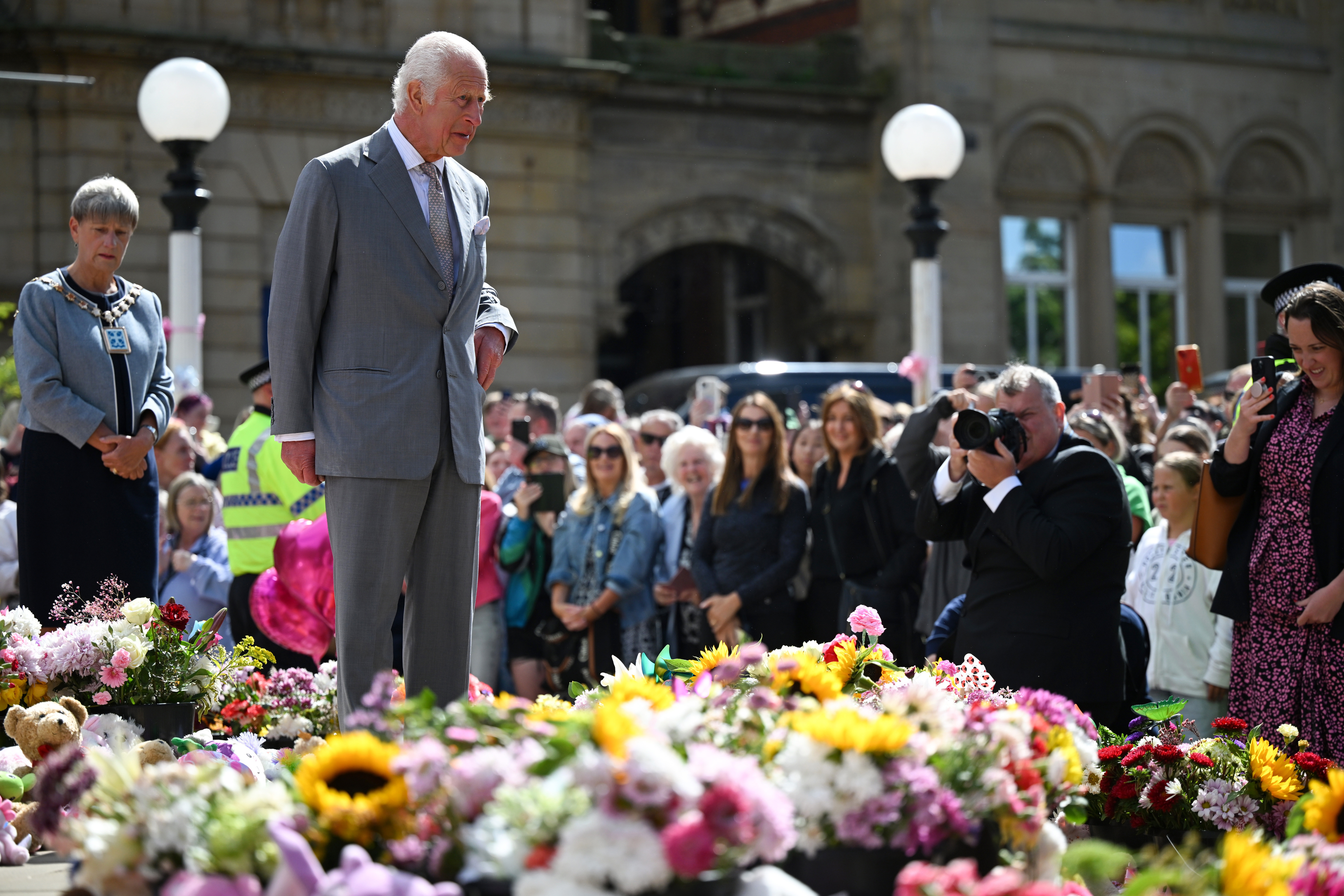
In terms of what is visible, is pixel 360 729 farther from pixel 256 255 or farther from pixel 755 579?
pixel 256 255

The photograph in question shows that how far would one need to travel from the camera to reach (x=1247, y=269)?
902 inches

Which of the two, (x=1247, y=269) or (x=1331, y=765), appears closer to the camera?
(x=1331, y=765)

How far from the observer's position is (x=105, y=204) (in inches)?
227

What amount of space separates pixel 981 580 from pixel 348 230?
2.58 m

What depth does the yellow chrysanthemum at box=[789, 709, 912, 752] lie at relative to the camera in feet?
9.21

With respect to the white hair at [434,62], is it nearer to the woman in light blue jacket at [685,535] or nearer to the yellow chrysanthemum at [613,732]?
the yellow chrysanthemum at [613,732]

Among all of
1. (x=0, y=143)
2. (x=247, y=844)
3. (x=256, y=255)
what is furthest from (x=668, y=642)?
(x=0, y=143)

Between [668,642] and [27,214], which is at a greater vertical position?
[27,214]

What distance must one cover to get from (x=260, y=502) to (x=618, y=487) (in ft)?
6.98

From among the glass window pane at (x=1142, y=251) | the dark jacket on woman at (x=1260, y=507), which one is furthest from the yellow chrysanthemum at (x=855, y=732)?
the glass window pane at (x=1142, y=251)

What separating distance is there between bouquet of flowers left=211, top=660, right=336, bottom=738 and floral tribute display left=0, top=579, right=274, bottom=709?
0.41 meters

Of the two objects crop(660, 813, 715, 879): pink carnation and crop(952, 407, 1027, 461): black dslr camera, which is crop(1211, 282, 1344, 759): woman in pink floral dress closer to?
crop(952, 407, 1027, 461): black dslr camera

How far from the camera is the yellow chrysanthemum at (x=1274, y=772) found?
14.2 ft

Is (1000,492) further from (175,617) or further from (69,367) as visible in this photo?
(69,367)
